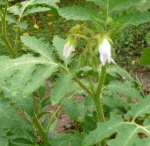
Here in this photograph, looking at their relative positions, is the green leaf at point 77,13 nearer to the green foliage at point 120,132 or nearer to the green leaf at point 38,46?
the green leaf at point 38,46

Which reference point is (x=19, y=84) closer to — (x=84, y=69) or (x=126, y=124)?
(x=84, y=69)

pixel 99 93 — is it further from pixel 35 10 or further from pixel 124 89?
pixel 35 10

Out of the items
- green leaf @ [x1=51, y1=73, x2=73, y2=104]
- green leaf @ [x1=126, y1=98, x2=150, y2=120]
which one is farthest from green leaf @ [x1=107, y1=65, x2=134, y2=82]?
green leaf @ [x1=51, y1=73, x2=73, y2=104]

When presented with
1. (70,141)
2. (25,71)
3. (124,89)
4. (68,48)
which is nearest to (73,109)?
(70,141)

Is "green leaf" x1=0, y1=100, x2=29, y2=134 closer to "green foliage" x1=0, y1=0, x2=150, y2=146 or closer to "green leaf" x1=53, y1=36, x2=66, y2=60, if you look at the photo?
"green foliage" x1=0, y1=0, x2=150, y2=146

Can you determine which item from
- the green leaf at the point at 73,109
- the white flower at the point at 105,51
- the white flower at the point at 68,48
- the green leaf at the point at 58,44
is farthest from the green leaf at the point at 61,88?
the green leaf at the point at 73,109

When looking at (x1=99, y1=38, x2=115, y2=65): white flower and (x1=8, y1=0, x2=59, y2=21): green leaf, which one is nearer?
(x1=99, y1=38, x2=115, y2=65): white flower
